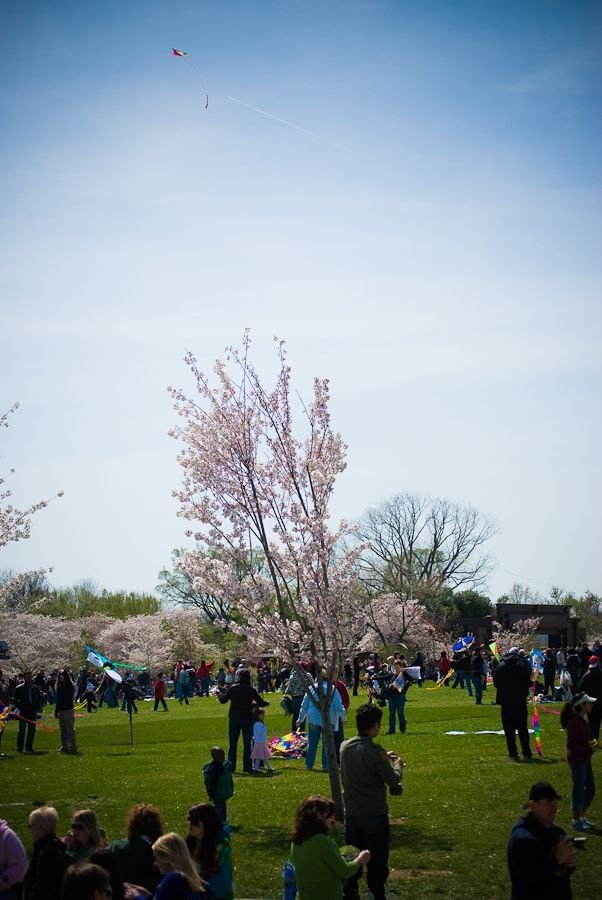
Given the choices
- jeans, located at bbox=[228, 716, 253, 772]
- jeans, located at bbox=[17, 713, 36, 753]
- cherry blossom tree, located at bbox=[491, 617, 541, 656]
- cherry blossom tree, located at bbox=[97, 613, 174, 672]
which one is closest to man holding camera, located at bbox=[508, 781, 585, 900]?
jeans, located at bbox=[228, 716, 253, 772]

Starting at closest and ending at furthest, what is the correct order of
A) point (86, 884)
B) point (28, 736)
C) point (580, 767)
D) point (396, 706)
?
1. point (86, 884)
2. point (580, 767)
3. point (396, 706)
4. point (28, 736)

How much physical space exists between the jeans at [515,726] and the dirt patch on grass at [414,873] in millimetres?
8050

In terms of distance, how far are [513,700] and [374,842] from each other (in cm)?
988

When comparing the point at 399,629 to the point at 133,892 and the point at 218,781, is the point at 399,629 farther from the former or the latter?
the point at 133,892

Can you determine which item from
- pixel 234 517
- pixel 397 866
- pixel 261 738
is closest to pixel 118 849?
pixel 397 866

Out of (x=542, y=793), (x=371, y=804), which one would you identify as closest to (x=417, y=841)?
(x=371, y=804)

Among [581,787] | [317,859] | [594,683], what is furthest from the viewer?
[594,683]

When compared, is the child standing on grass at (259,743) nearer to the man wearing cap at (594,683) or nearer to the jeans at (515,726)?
the jeans at (515,726)

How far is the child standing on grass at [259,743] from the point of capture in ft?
62.9

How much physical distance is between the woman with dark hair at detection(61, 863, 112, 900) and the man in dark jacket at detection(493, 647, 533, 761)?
13287 mm

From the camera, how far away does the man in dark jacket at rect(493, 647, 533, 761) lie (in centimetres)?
1838

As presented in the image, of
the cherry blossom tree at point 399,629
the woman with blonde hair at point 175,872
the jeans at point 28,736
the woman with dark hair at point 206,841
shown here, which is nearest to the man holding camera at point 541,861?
the woman with blonde hair at point 175,872

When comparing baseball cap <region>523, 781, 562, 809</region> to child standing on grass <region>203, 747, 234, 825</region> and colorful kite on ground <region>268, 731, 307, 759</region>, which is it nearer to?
child standing on grass <region>203, 747, 234, 825</region>

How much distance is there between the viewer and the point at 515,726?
60.9ft
